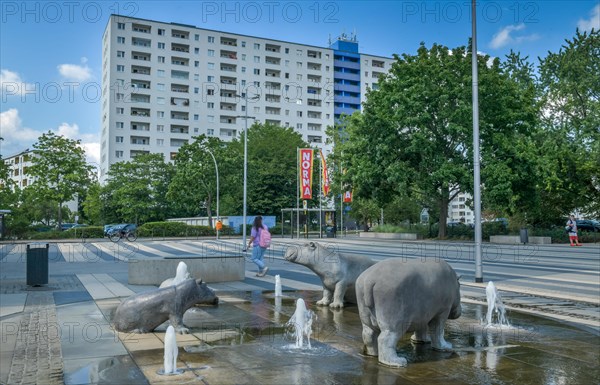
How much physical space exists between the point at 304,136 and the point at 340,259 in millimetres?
92682

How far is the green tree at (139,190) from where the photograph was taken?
2346 inches

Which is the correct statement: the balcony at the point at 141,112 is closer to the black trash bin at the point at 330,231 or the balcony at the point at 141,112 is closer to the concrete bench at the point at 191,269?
the black trash bin at the point at 330,231

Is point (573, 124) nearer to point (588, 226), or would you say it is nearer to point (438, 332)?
point (588, 226)

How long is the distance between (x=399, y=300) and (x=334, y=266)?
141 inches

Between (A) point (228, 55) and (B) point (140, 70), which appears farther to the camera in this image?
(A) point (228, 55)

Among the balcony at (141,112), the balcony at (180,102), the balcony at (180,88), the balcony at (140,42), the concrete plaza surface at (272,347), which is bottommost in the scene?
the concrete plaza surface at (272,347)

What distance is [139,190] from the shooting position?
60094 millimetres

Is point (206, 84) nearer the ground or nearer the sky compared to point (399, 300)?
nearer the sky

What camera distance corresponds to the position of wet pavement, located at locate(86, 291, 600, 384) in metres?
5.11

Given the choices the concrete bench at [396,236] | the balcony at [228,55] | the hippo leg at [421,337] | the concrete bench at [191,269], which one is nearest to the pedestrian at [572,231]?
the concrete bench at [396,236]

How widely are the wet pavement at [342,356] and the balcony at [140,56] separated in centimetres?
8531

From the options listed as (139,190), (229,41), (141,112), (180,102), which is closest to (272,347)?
(139,190)

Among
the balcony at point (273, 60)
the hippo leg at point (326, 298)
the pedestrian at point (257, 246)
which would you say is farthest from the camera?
the balcony at point (273, 60)

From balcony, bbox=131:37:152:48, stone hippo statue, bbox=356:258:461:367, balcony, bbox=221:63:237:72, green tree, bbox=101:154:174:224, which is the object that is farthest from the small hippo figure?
balcony, bbox=221:63:237:72
